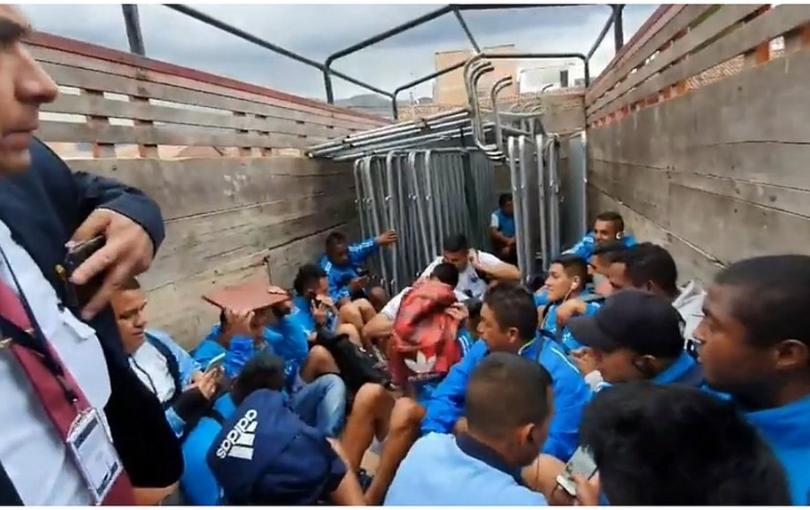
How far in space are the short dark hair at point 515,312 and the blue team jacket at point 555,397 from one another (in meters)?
0.06

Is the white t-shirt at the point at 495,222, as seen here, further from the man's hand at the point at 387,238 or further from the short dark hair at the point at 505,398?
the short dark hair at the point at 505,398

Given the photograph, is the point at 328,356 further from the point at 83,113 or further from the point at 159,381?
the point at 83,113

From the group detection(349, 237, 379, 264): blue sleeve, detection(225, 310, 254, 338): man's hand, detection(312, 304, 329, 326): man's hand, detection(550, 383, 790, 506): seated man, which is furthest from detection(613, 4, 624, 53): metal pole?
detection(550, 383, 790, 506): seated man

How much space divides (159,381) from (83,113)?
1.00 meters

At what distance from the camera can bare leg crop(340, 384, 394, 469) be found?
267 cm

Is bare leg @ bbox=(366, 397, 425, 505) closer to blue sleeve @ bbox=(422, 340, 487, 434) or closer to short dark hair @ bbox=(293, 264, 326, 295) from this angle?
blue sleeve @ bbox=(422, 340, 487, 434)

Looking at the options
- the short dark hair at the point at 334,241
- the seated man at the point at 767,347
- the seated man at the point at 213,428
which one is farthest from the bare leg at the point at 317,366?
the seated man at the point at 767,347

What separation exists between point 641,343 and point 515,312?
673 millimetres

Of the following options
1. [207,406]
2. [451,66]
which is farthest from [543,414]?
[451,66]

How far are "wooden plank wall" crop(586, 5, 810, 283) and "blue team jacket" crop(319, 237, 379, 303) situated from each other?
1.77m

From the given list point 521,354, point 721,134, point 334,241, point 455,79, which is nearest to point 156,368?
point 521,354

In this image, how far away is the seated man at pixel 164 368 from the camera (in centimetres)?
199

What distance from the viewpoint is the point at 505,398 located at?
150cm

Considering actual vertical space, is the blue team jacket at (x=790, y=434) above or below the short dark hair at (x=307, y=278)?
above
